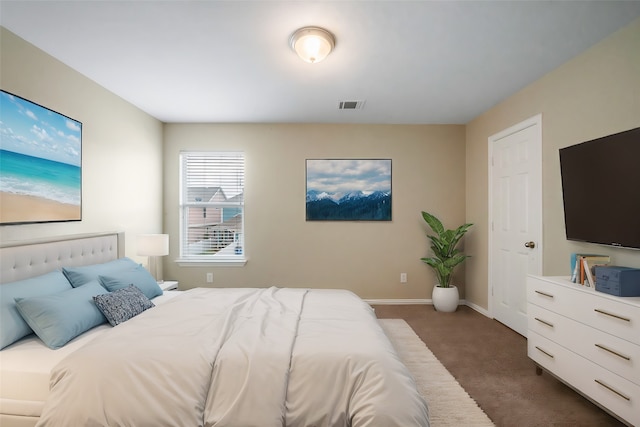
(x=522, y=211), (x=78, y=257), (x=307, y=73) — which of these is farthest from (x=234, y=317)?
(x=522, y=211)

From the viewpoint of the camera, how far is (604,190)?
2.19 m

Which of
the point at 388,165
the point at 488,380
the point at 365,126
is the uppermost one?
the point at 365,126

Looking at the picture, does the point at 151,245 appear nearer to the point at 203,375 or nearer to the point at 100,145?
the point at 100,145

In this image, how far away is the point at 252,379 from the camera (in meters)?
1.56

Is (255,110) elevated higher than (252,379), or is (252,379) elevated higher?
(255,110)

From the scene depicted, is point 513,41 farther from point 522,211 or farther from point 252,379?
point 252,379

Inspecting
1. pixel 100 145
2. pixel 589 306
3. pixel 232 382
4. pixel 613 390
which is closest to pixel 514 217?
pixel 589 306

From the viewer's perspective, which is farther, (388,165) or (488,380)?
(388,165)

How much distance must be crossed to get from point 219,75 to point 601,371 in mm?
3635

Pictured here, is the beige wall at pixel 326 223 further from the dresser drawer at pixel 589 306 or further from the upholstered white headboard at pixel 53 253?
the dresser drawer at pixel 589 306

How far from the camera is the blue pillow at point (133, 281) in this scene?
254 cm

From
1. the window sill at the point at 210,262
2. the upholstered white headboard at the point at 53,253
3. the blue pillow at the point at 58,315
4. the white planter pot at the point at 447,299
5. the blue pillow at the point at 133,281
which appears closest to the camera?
the blue pillow at the point at 58,315

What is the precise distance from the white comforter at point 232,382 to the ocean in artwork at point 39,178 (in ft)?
4.66

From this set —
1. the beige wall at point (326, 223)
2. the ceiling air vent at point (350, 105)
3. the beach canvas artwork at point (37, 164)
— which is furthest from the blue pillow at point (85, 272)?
the ceiling air vent at point (350, 105)
